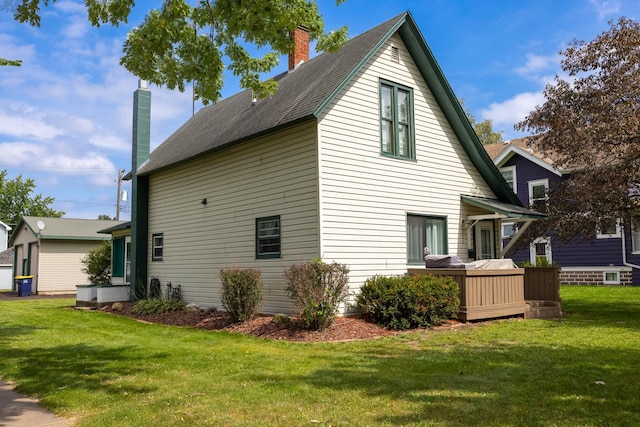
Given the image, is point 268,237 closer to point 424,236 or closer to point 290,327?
point 290,327

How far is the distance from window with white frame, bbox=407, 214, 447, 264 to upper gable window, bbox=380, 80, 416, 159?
1.71 meters

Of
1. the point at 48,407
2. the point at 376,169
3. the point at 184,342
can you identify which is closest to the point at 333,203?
the point at 376,169

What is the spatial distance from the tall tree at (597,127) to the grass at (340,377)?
3.45 m

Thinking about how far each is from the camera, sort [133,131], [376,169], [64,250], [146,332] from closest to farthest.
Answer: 1. [146,332]
2. [376,169]
3. [133,131]
4. [64,250]

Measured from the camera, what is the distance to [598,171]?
41.9ft

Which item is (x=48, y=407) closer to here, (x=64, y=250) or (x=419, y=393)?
(x=419, y=393)

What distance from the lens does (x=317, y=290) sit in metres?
9.77

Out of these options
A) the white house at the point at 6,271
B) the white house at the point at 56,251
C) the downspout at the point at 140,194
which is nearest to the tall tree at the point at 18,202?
the white house at the point at 6,271

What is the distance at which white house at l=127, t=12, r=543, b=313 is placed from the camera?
11.5 m

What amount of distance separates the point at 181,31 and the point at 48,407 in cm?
564

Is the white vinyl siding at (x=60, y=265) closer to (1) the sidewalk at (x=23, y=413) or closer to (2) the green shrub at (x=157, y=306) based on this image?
(2) the green shrub at (x=157, y=306)

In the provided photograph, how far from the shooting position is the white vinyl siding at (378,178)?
11445 mm

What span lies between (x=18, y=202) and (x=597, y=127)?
70171 mm

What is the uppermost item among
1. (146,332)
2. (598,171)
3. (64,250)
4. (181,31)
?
(181,31)
